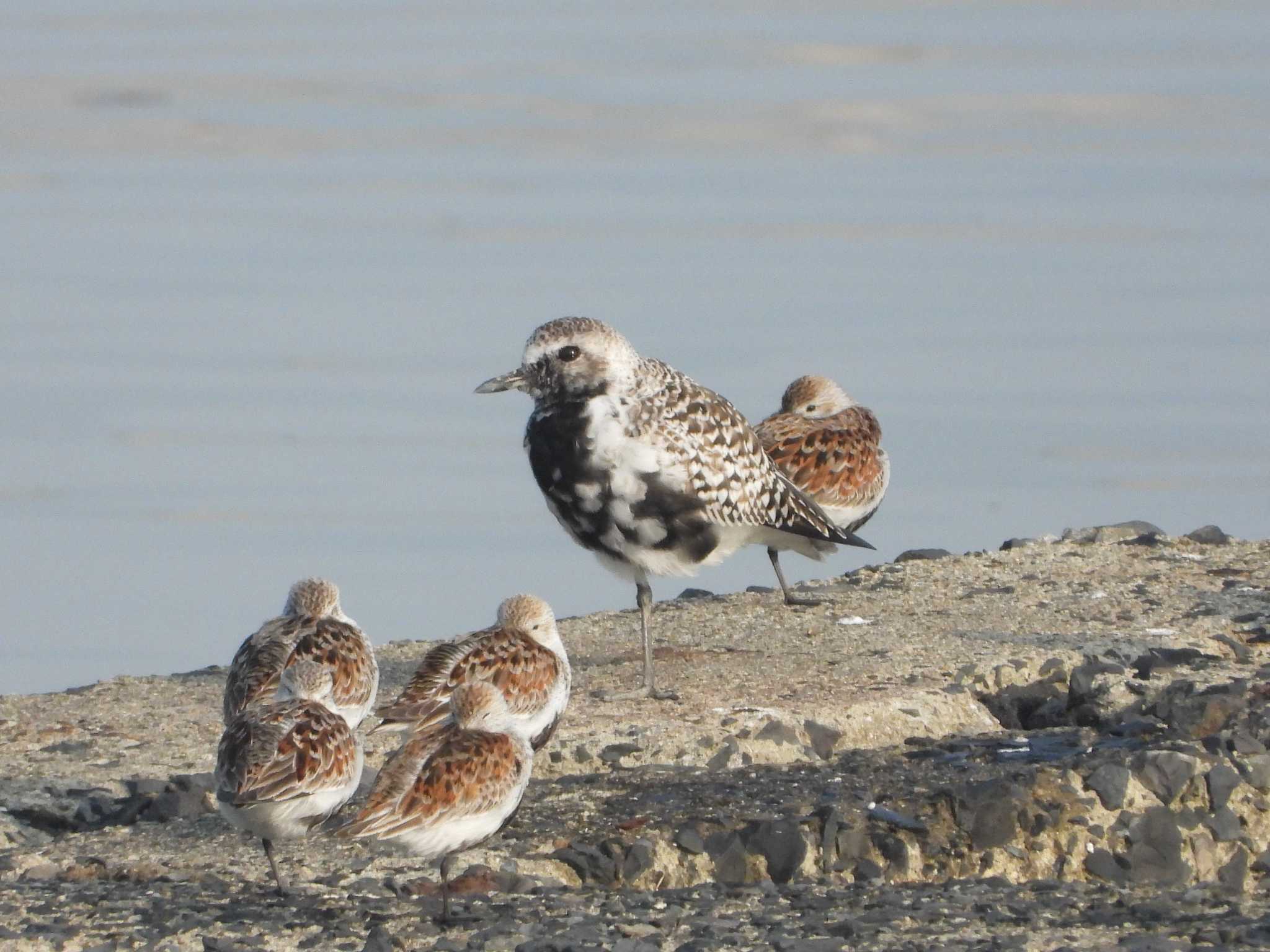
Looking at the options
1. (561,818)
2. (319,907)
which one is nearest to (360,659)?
(561,818)

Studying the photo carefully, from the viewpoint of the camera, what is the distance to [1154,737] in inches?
284

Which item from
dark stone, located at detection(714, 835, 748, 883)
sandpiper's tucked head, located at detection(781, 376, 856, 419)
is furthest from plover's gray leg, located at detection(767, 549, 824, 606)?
dark stone, located at detection(714, 835, 748, 883)

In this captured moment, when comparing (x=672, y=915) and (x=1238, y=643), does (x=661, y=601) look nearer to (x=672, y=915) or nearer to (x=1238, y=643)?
(x=1238, y=643)

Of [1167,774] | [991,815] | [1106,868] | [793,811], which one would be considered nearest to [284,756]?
[793,811]

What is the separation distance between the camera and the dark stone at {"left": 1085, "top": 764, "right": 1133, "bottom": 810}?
21.3ft

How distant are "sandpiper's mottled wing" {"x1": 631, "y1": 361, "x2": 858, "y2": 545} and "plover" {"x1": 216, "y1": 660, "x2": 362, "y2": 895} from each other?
2913mm

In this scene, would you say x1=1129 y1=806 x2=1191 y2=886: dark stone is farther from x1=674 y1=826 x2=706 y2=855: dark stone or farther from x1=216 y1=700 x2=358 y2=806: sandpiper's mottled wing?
x1=216 y1=700 x2=358 y2=806: sandpiper's mottled wing

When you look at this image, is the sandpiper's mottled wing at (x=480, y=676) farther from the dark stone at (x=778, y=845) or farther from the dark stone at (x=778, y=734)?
the dark stone at (x=778, y=845)

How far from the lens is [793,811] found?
21.7 ft

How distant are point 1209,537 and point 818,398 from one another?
208 centimetres

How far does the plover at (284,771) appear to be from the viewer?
6066 mm

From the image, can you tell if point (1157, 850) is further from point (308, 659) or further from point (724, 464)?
point (724, 464)

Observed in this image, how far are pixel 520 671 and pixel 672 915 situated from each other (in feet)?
4.89

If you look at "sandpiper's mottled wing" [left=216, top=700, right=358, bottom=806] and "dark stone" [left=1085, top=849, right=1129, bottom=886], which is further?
"dark stone" [left=1085, top=849, right=1129, bottom=886]
